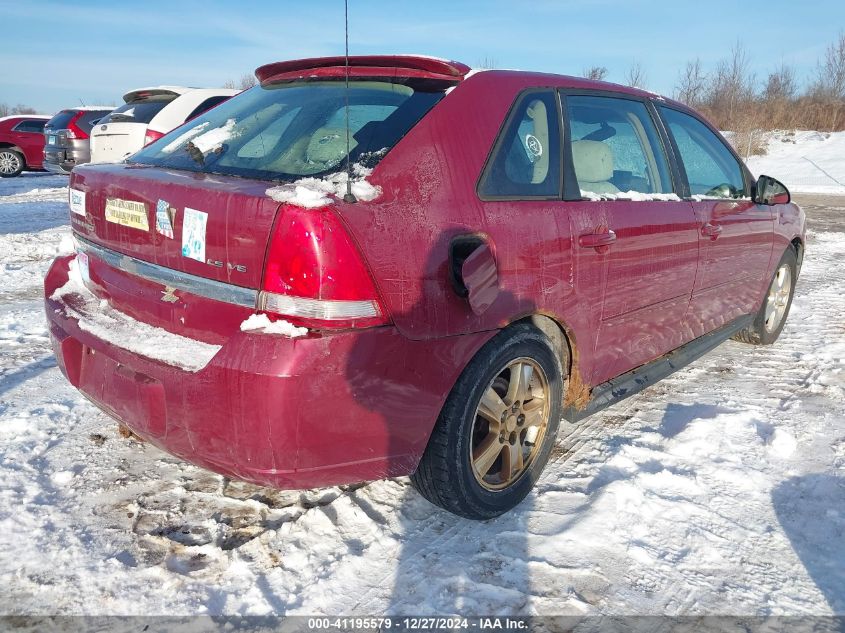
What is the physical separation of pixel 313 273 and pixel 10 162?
62.2 feet

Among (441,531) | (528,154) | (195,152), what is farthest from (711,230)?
(195,152)

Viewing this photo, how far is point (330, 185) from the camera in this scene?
202 cm

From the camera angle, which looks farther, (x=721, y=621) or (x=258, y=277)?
(x=721, y=621)

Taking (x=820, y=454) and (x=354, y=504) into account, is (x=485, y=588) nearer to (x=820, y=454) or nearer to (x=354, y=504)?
(x=354, y=504)

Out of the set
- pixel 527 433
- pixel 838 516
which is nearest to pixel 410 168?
pixel 527 433

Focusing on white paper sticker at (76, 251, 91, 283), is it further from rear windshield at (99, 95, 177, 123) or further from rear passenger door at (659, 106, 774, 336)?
rear windshield at (99, 95, 177, 123)

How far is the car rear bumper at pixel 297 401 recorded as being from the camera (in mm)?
1922

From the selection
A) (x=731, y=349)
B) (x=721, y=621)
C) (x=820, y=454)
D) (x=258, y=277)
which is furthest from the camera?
(x=731, y=349)

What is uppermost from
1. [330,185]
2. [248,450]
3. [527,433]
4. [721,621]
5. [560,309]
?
[330,185]

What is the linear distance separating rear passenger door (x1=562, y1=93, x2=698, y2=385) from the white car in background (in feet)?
20.8

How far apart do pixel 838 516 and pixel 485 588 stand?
1591 mm

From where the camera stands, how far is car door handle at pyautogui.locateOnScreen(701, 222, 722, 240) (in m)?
3.56

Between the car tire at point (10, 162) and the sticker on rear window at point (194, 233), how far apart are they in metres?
18.4

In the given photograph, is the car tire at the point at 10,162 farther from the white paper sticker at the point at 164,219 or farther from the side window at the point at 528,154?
the side window at the point at 528,154
